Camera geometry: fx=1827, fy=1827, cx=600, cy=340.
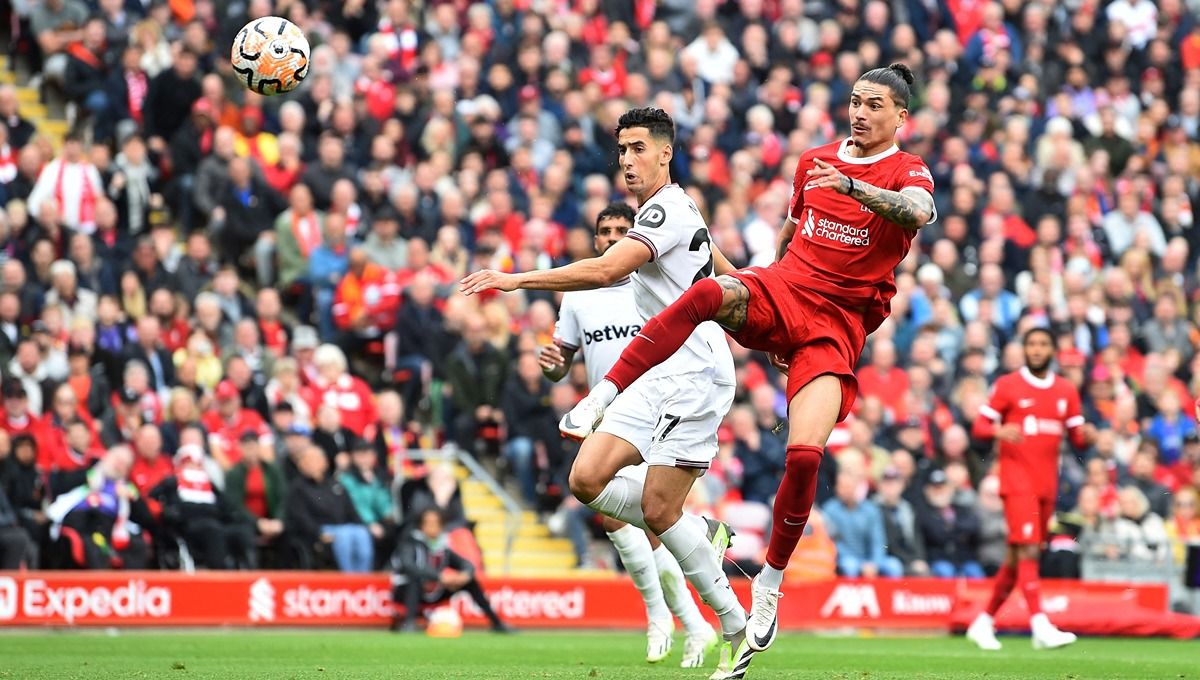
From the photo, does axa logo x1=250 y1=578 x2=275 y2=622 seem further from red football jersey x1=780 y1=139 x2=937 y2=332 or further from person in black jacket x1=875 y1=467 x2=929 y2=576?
red football jersey x1=780 y1=139 x2=937 y2=332

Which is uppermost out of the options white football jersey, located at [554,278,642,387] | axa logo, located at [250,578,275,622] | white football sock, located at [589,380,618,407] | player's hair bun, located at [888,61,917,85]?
player's hair bun, located at [888,61,917,85]

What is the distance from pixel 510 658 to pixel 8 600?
501 centimetres

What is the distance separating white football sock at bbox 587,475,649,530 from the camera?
10602 millimetres

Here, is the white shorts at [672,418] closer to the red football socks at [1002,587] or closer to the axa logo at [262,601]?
the red football socks at [1002,587]

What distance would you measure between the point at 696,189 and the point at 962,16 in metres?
6.69

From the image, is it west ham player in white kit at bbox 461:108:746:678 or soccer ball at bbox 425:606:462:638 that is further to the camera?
soccer ball at bbox 425:606:462:638

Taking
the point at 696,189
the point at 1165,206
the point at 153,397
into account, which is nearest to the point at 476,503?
the point at 153,397

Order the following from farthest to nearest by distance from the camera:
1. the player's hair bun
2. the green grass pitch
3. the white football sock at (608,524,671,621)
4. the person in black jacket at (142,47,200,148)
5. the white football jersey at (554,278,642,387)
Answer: the person in black jacket at (142,47,200,148) < the white football jersey at (554,278,642,387) < the white football sock at (608,524,671,621) < the green grass pitch < the player's hair bun

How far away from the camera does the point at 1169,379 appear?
22.4m

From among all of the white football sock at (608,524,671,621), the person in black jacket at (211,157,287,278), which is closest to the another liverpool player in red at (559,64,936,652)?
the white football sock at (608,524,671,621)

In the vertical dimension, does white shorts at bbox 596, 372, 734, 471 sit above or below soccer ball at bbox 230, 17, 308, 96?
below

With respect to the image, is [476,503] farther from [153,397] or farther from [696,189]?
[696,189]

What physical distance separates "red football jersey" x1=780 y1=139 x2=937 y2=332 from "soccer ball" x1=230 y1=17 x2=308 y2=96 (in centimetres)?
425

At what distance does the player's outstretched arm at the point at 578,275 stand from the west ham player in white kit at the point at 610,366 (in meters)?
1.45
